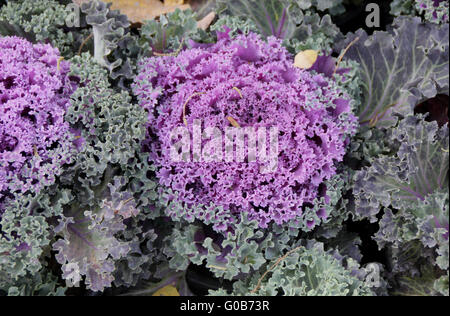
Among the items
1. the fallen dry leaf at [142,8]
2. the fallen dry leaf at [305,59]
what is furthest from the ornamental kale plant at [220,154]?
the fallen dry leaf at [142,8]

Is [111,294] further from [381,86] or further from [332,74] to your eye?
[381,86]

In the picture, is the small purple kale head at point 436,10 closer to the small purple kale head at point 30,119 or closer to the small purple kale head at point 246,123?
the small purple kale head at point 246,123

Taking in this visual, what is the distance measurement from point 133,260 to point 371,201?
1.06 m

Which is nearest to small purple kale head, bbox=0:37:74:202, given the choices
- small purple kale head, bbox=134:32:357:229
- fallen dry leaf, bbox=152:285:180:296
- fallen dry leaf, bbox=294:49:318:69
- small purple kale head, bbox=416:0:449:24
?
small purple kale head, bbox=134:32:357:229

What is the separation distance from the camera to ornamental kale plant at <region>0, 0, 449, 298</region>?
2051 mm

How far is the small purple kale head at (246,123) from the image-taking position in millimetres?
2141

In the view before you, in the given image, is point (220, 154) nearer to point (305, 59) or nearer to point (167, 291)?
point (305, 59)

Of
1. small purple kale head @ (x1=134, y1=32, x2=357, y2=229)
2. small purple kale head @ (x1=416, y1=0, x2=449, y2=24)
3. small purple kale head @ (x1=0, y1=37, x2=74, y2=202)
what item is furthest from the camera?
small purple kale head @ (x1=416, y1=0, x2=449, y2=24)

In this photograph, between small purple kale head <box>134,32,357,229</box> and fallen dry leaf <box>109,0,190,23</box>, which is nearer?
small purple kale head <box>134,32,357,229</box>

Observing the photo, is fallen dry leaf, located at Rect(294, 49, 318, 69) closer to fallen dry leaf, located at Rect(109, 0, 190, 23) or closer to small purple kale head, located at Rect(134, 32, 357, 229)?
small purple kale head, located at Rect(134, 32, 357, 229)

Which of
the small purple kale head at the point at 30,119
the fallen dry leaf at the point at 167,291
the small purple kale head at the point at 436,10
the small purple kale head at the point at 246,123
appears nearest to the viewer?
the small purple kale head at the point at 30,119

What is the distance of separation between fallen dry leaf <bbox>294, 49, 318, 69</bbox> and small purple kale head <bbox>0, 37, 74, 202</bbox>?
102cm

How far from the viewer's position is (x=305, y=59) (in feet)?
7.72
